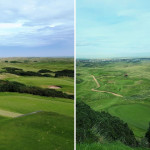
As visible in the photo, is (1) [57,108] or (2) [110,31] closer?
(1) [57,108]

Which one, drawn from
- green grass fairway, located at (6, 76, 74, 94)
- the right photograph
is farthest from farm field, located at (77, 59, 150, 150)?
green grass fairway, located at (6, 76, 74, 94)

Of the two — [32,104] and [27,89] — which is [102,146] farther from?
[27,89]

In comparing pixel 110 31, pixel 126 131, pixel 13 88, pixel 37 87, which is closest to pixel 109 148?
pixel 126 131

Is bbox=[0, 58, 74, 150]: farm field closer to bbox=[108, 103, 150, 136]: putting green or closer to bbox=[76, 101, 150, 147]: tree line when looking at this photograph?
bbox=[76, 101, 150, 147]: tree line

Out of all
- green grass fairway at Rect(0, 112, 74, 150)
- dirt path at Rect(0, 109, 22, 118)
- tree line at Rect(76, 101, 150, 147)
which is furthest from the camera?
tree line at Rect(76, 101, 150, 147)

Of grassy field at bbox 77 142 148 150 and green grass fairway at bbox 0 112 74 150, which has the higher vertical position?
green grass fairway at bbox 0 112 74 150

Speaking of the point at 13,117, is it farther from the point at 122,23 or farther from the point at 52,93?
the point at 122,23

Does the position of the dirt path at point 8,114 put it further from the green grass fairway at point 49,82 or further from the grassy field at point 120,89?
the grassy field at point 120,89
